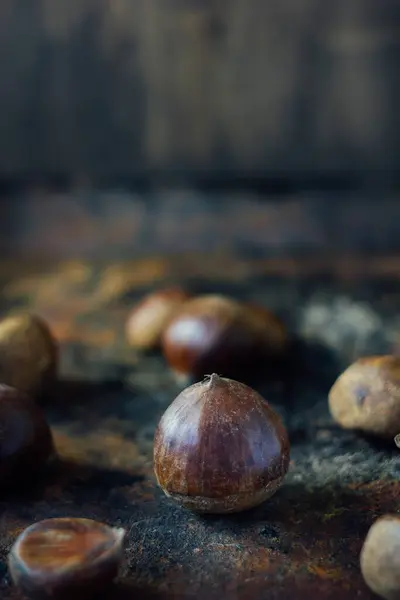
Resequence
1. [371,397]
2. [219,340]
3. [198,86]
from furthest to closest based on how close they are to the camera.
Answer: [198,86] < [219,340] < [371,397]

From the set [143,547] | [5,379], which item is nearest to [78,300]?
[5,379]

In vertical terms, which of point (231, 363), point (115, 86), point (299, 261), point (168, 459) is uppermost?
point (115, 86)

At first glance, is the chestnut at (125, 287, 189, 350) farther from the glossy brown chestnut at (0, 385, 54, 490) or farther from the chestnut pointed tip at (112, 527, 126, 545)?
the chestnut pointed tip at (112, 527, 126, 545)

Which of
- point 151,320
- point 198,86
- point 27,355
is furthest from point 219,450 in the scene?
point 198,86

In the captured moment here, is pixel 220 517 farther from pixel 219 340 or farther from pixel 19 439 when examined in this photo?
pixel 219 340

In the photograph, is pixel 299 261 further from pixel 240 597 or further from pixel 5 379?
pixel 240 597

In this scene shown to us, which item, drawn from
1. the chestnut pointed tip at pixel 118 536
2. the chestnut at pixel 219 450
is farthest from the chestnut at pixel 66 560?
the chestnut at pixel 219 450

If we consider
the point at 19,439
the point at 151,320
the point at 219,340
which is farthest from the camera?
the point at 151,320

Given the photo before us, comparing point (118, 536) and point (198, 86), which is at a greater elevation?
point (198, 86)
